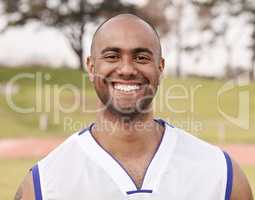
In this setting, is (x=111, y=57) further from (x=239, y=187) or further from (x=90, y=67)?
(x=239, y=187)

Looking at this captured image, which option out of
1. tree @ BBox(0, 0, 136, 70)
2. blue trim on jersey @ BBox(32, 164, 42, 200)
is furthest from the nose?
tree @ BBox(0, 0, 136, 70)

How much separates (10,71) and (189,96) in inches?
358

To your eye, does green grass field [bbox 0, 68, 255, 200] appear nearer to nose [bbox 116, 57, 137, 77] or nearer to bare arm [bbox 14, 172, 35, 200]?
bare arm [bbox 14, 172, 35, 200]

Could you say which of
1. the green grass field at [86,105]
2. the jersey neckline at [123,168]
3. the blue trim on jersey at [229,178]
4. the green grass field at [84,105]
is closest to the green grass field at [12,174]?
the green grass field at [84,105]

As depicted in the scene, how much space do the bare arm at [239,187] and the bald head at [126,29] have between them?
1.73ft

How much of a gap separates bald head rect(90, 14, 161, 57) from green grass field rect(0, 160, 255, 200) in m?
6.88

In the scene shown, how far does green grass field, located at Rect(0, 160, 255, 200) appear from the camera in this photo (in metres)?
9.60

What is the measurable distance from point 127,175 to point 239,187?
411mm

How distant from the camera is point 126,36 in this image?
231cm

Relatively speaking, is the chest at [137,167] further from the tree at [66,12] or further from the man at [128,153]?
the tree at [66,12]

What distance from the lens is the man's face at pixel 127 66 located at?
2293 mm

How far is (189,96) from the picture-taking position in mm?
29125

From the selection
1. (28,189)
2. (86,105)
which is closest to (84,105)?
(86,105)

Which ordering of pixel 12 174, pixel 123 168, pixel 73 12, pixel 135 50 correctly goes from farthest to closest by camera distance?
pixel 73 12 < pixel 12 174 < pixel 123 168 < pixel 135 50
